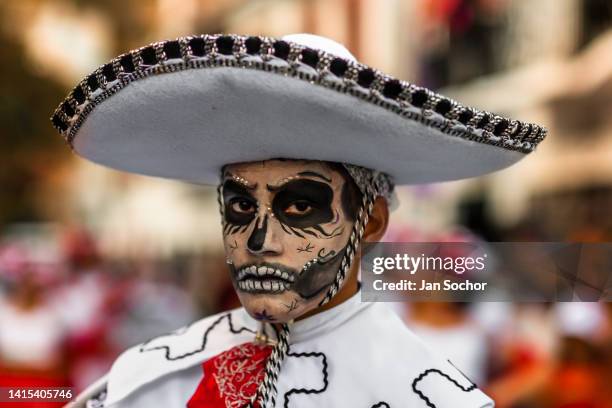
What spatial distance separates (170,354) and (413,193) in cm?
1181

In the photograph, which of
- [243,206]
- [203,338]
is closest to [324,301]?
[243,206]

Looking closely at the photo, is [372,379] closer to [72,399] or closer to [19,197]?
[72,399]

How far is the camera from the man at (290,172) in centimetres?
205

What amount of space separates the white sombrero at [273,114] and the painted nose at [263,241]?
20 centimetres

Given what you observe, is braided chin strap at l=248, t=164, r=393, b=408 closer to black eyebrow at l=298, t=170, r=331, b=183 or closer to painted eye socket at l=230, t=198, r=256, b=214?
black eyebrow at l=298, t=170, r=331, b=183

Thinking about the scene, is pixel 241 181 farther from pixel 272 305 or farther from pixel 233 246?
pixel 272 305

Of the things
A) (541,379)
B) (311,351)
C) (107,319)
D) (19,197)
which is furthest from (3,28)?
(311,351)

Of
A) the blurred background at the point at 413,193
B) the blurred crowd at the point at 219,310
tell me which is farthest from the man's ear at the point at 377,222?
the blurred background at the point at 413,193

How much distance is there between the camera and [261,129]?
7.36 ft

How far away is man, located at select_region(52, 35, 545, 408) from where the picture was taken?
80.6 inches

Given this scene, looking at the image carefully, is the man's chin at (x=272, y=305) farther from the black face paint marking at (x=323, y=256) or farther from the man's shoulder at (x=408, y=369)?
the man's shoulder at (x=408, y=369)

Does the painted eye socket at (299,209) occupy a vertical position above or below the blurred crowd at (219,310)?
below

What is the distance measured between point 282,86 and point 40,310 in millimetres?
4966

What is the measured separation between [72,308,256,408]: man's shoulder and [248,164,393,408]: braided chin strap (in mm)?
232
